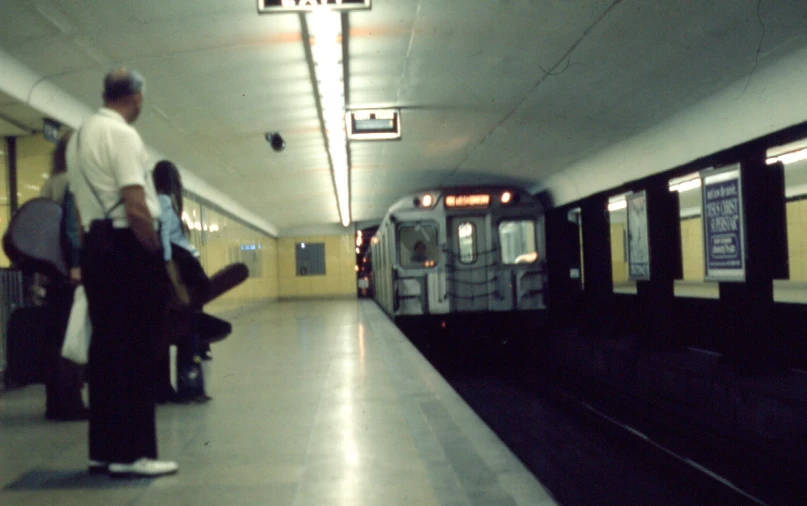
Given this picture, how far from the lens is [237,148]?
11125 millimetres

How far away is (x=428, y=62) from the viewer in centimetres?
720

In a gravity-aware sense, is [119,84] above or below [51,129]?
below

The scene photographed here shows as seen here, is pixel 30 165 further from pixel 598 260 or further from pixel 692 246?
pixel 692 246

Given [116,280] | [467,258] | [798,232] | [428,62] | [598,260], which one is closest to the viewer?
[116,280]

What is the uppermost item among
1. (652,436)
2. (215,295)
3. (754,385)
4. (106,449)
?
(215,295)

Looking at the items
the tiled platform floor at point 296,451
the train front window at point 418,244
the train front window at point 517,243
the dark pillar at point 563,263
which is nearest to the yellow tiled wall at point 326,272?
the dark pillar at point 563,263

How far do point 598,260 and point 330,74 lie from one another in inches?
299

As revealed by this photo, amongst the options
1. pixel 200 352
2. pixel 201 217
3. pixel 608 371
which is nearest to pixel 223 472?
pixel 200 352

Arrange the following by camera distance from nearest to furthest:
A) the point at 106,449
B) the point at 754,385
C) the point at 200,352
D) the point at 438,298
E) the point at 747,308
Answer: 1. the point at 106,449
2. the point at 200,352
3. the point at 754,385
4. the point at 747,308
5. the point at 438,298

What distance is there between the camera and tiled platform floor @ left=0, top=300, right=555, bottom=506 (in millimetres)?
3000

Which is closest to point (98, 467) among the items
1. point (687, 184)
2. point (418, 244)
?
point (418, 244)

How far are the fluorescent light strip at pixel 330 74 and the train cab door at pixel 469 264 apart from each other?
7.76 ft

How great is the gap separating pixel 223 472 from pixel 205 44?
405 centimetres

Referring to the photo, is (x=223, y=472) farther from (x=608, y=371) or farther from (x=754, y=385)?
(x=608, y=371)
